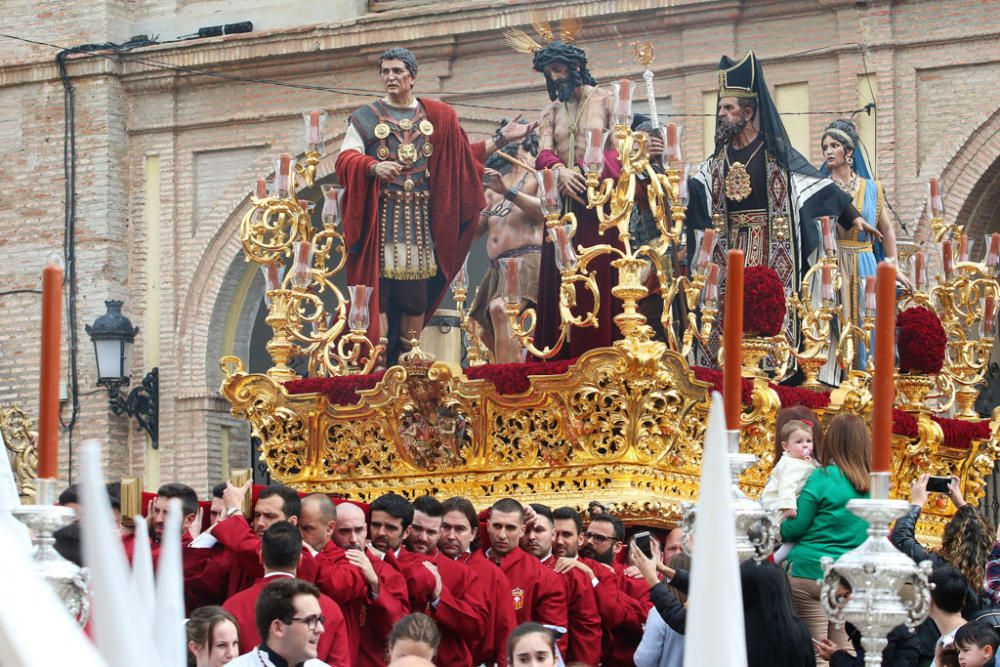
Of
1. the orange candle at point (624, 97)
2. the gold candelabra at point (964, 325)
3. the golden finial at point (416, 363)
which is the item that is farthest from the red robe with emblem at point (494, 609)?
the gold candelabra at point (964, 325)

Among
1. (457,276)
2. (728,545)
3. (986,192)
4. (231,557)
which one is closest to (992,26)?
(986,192)

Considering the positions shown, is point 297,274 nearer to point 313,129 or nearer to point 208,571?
point 313,129

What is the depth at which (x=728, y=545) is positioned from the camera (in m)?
2.06

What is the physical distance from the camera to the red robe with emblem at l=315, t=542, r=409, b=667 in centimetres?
642

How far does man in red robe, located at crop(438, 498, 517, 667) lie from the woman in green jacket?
104 centimetres

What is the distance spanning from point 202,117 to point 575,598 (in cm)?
1207

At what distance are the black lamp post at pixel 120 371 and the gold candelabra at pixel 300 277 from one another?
7.08 meters

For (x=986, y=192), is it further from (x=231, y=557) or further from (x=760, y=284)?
(x=231, y=557)

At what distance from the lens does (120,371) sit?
56.7ft

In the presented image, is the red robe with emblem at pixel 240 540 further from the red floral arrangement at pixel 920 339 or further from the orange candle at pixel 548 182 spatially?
the red floral arrangement at pixel 920 339

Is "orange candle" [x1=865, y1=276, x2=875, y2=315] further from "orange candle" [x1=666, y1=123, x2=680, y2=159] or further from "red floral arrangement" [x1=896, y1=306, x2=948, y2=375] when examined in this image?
"orange candle" [x1=666, y1=123, x2=680, y2=159]

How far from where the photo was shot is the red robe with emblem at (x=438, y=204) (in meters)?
10.2

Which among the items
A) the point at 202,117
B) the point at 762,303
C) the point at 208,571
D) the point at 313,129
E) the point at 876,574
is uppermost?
the point at 202,117

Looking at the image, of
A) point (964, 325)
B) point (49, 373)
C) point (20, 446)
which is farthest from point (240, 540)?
point (964, 325)
